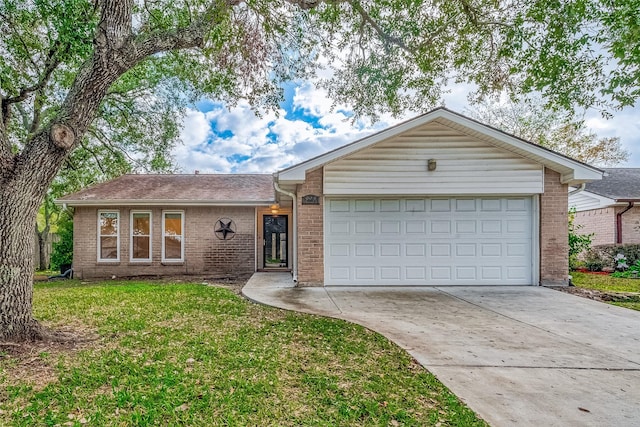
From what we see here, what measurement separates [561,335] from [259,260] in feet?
31.6

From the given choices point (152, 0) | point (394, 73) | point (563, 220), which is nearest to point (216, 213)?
point (152, 0)

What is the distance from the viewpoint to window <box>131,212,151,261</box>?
40.3ft

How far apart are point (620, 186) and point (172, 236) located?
18256 millimetres

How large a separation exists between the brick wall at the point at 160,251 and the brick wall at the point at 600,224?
1381 cm

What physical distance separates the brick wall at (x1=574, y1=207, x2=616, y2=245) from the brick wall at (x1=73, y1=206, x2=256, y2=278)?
13813 mm

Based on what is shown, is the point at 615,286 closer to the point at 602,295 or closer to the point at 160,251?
the point at 602,295

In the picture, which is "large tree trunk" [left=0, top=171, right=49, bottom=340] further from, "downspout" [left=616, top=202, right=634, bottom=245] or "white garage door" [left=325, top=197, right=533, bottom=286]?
"downspout" [left=616, top=202, right=634, bottom=245]

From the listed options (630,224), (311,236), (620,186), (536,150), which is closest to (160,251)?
(311,236)

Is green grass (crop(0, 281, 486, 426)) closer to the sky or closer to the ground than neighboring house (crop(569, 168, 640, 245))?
closer to the ground

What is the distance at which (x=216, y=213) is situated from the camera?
40.5 feet

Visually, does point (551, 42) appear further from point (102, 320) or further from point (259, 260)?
point (259, 260)

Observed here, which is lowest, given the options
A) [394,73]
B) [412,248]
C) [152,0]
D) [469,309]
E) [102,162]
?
[469,309]

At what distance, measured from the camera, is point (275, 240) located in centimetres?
1328

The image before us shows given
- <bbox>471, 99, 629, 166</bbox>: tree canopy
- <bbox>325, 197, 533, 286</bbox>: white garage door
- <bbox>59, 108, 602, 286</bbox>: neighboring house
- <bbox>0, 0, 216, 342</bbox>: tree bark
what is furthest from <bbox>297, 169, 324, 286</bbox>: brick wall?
<bbox>471, 99, 629, 166</bbox>: tree canopy
